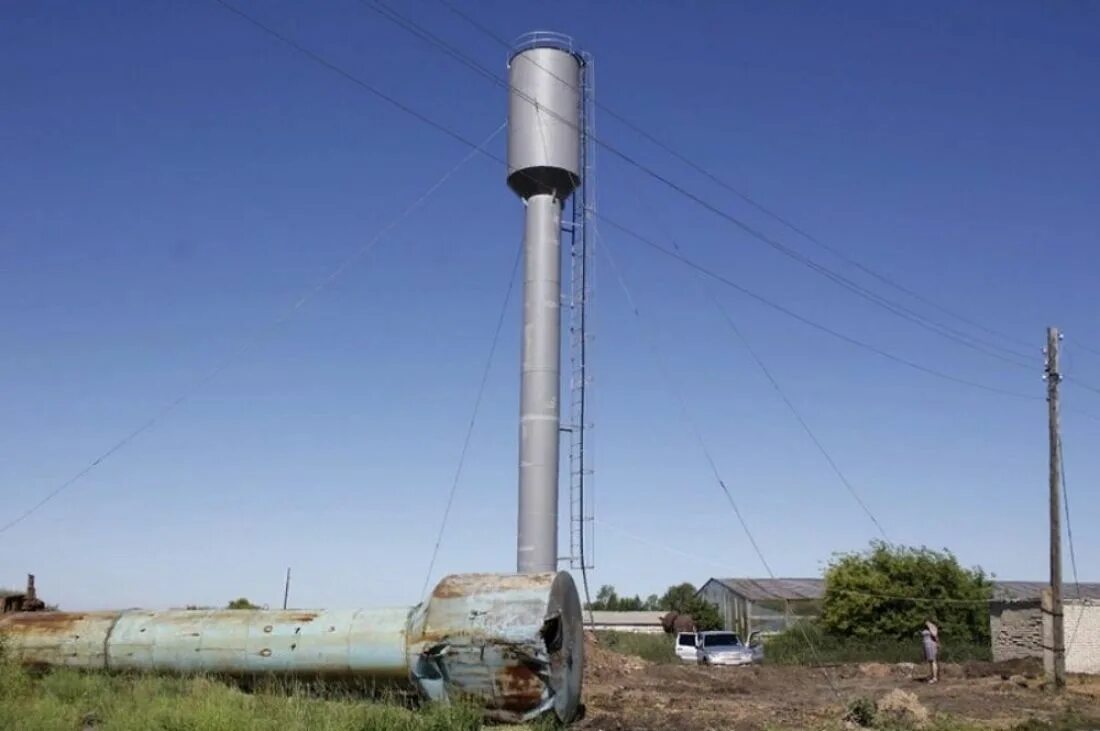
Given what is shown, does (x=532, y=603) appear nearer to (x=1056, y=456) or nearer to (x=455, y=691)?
(x=455, y=691)

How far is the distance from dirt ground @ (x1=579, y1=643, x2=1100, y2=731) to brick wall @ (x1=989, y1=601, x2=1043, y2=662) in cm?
296

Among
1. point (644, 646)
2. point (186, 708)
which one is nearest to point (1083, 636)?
point (644, 646)

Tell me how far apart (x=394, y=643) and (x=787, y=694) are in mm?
11931

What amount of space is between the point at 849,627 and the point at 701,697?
94.0 feet

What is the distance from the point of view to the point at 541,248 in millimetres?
27078

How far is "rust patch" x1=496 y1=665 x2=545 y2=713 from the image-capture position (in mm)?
15328

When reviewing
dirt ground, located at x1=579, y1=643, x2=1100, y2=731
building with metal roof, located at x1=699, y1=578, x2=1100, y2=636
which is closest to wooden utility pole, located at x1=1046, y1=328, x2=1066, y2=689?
dirt ground, located at x1=579, y1=643, x2=1100, y2=731

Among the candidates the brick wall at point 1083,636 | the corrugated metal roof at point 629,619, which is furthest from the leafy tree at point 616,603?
the brick wall at point 1083,636

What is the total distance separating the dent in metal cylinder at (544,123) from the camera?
88.1ft

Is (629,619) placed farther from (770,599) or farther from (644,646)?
(644,646)

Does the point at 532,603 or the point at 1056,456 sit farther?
the point at 1056,456

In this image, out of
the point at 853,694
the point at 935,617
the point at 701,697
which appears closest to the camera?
A: the point at 701,697

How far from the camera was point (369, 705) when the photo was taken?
50.7 feet

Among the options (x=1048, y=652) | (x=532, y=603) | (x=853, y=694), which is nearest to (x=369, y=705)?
(x=532, y=603)
